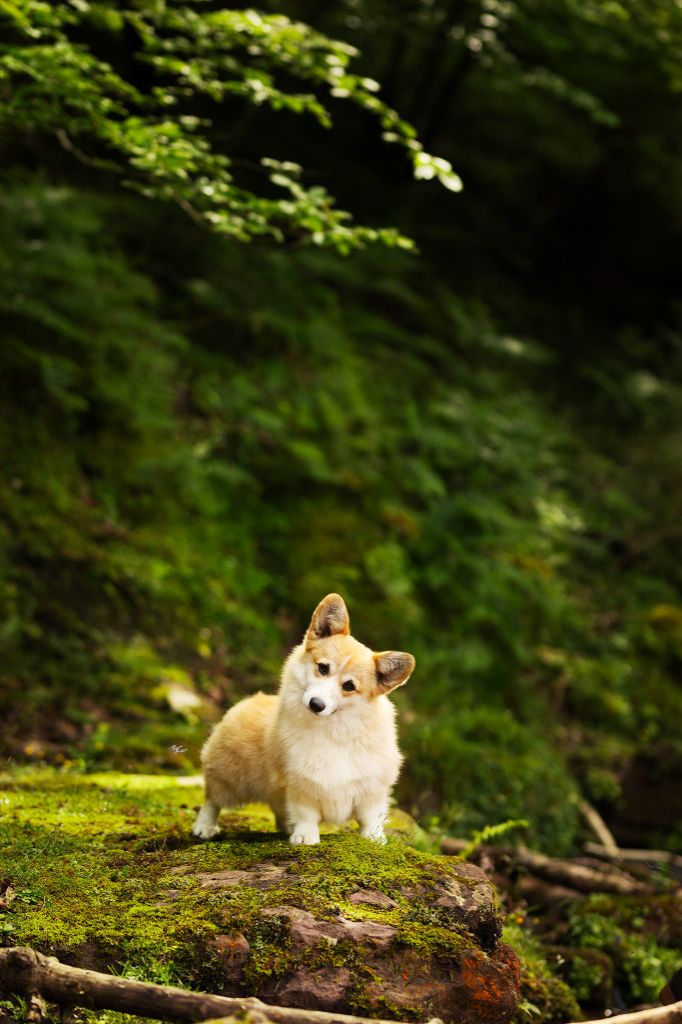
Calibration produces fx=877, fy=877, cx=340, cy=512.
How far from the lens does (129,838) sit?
15.2ft

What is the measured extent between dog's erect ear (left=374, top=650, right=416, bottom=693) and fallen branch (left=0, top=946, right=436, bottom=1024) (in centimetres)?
143

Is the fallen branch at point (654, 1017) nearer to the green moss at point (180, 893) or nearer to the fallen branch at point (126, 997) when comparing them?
the green moss at point (180, 893)

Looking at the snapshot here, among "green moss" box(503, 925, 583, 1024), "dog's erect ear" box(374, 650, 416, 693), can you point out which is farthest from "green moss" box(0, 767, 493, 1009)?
"green moss" box(503, 925, 583, 1024)

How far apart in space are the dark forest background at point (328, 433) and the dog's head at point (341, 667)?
253cm

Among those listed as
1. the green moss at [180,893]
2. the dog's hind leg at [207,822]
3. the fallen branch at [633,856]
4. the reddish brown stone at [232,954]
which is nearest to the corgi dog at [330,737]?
the green moss at [180,893]

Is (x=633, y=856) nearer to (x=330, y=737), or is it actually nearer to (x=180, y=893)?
(x=330, y=737)

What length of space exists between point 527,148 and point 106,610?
14.8 m

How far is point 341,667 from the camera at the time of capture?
4090mm

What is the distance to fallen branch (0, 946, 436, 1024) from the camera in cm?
306

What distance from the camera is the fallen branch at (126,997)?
306 centimetres

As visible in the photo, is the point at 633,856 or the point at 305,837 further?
the point at 633,856

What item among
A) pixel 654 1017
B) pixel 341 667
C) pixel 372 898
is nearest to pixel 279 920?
pixel 372 898

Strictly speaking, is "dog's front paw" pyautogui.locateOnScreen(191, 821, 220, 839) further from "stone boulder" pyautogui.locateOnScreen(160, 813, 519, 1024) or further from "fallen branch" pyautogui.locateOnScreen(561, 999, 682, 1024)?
"fallen branch" pyautogui.locateOnScreen(561, 999, 682, 1024)

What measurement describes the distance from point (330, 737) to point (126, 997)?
4.67 feet
